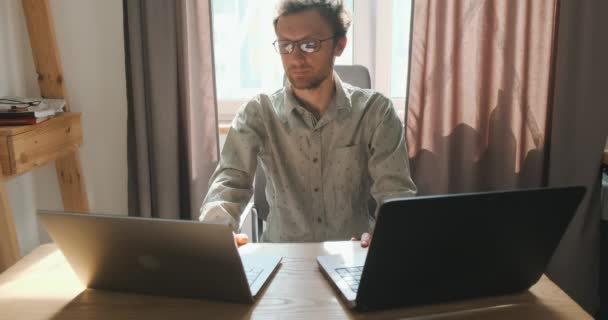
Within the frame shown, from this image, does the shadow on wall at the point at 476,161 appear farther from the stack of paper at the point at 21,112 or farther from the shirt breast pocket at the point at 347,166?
the stack of paper at the point at 21,112

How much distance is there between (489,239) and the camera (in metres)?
0.79

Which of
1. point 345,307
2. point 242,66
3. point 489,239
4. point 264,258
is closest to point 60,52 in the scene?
point 242,66

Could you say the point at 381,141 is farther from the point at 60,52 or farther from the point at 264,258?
the point at 60,52

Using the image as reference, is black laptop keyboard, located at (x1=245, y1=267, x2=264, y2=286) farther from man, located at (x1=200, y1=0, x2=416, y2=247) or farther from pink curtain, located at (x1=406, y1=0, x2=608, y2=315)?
pink curtain, located at (x1=406, y1=0, x2=608, y2=315)

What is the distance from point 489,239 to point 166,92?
5.07 ft

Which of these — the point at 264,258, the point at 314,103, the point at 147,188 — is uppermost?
the point at 314,103

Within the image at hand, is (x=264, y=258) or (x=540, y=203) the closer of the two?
(x=540, y=203)

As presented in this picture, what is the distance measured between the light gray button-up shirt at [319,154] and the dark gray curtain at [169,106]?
0.60 m

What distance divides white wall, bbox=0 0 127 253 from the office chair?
2.67 feet

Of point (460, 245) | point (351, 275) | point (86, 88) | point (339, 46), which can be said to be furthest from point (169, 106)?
point (460, 245)

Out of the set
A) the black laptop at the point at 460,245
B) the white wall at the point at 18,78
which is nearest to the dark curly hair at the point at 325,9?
the black laptop at the point at 460,245

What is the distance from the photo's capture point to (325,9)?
4.75 ft

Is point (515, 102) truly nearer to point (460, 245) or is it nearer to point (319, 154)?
point (319, 154)

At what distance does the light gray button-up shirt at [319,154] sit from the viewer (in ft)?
4.94
